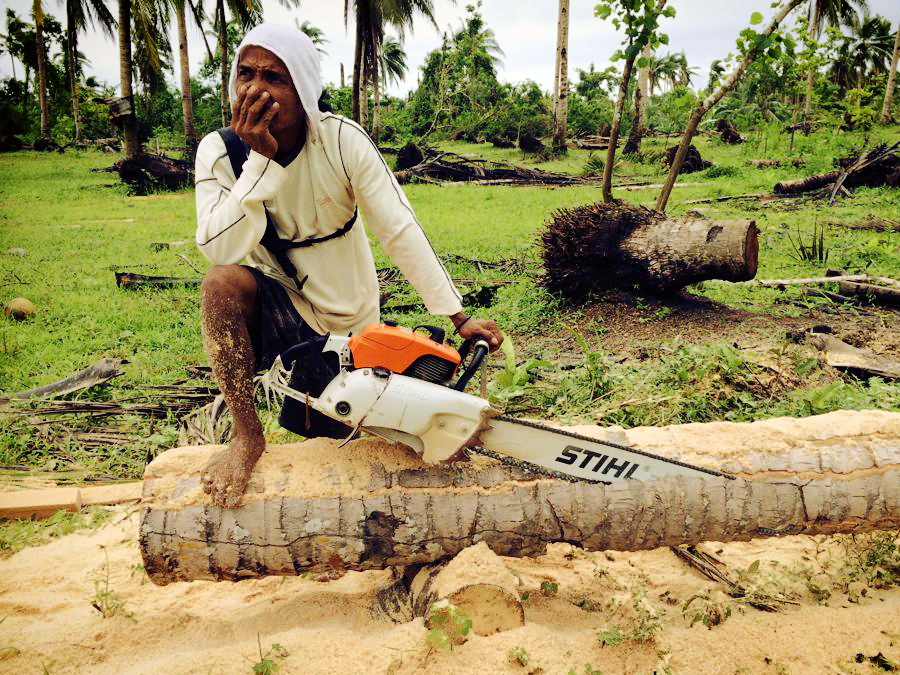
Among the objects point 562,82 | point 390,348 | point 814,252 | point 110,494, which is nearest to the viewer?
point 390,348

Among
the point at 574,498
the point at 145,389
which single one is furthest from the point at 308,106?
the point at 145,389

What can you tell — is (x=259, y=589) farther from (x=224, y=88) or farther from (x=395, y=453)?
(x=224, y=88)

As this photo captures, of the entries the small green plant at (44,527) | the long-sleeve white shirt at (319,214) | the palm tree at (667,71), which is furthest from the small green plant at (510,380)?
the palm tree at (667,71)

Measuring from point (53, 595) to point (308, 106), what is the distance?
1.93 meters

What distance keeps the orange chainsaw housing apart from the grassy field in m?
1.68

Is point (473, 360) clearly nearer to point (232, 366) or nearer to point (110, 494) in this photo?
point (232, 366)

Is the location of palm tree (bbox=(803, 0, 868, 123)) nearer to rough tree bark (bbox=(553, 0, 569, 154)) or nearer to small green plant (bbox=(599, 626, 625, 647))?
rough tree bark (bbox=(553, 0, 569, 154))

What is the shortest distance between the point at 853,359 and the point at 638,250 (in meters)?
1.77

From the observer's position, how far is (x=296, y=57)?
1.92 m

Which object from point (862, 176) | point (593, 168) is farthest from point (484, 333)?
point (593, 168)

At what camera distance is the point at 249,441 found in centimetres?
201

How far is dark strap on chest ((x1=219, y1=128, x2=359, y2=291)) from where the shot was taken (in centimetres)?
210

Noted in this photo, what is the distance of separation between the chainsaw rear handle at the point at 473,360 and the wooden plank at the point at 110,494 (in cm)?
182

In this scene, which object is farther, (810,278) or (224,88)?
(224,88)
